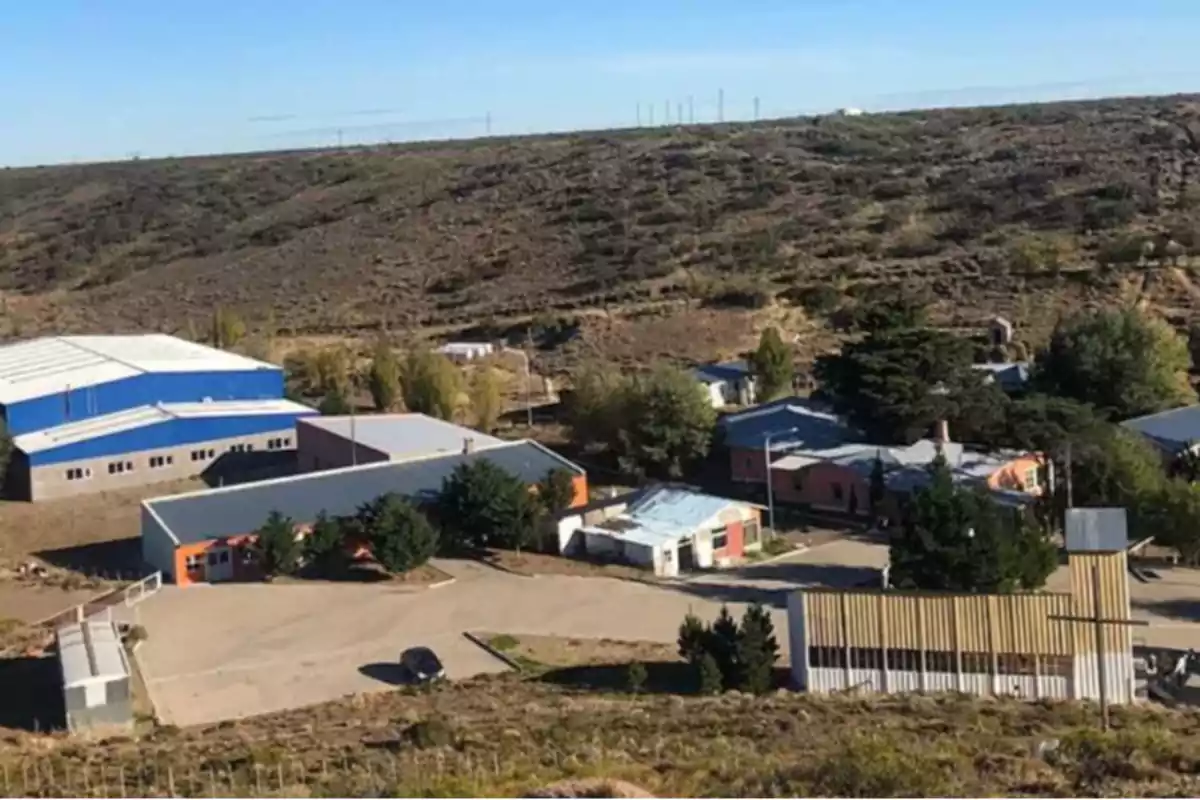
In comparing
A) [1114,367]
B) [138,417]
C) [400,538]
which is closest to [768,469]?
[400,538]

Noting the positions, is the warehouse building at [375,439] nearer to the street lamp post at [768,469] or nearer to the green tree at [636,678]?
the street lamp post at [768,469]

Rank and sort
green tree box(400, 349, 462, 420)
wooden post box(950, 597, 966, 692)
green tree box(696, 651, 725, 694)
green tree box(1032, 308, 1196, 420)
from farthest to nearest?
green tree box(400, 349, 462, 420)
green tree box(1032, 308, 1196, 420)
green tree box(696, 651, 725, 694)
wooden post box(950, 597, 966, 692)

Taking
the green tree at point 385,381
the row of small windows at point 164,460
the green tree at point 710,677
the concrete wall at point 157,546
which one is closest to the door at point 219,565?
the concrete wall at point 157,546

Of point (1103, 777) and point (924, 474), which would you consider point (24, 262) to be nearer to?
point (924, 474)

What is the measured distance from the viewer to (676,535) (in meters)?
32.0

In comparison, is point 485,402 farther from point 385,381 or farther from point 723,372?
point 723,372

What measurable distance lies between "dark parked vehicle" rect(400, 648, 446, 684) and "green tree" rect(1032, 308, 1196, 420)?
21390mm

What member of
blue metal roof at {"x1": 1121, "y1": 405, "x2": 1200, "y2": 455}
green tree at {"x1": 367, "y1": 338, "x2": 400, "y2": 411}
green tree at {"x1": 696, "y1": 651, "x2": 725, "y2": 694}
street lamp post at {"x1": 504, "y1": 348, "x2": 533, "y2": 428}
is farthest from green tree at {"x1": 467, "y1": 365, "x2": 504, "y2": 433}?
green tree at {"x1": 696, "y1": 651, "x2": 725, "y2": 694}

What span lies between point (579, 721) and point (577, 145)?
108m

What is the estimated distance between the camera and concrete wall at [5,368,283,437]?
138ft

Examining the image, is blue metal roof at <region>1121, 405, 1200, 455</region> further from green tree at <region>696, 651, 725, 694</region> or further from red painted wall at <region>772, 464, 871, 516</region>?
green tree at <region>696, 651, 725, 694</region>

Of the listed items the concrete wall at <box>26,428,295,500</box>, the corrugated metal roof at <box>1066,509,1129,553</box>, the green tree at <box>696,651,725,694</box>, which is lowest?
the green tree at <box>696,651,725,694</box>

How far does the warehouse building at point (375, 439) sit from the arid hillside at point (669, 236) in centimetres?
1591

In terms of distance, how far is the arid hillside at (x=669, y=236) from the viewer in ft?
196
